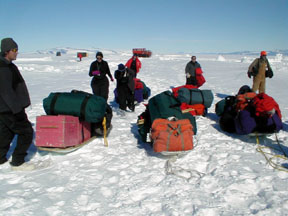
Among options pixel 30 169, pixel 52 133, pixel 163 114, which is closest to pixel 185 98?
pixel 163 114

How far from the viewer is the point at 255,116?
4254mm

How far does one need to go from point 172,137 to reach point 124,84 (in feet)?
10.8

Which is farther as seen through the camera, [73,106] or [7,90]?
[73,106]

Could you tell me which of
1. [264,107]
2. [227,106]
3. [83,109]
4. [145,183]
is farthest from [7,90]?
[227,106]

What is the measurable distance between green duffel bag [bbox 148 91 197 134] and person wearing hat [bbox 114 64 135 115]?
182 centimetres

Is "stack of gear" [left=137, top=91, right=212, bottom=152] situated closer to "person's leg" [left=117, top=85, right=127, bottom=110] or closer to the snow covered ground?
the snow covered ground

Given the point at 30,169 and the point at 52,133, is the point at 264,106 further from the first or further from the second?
the point at 30,169

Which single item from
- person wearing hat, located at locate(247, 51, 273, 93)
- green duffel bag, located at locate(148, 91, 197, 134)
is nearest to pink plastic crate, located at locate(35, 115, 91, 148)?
green duffel bag, located at locate(148, 91, 197, 134)

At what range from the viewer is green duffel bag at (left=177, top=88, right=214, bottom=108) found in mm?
5727

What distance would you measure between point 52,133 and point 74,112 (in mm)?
497

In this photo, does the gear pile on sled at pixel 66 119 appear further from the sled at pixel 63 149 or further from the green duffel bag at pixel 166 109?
the green duffel bag at pixel 166 109

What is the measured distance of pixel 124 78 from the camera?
6.25 metres

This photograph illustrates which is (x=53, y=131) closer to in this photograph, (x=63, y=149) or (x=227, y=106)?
(x=63, y=149)

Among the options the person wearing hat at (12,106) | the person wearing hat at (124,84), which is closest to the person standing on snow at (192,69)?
the person wearing hat at (124,84)
